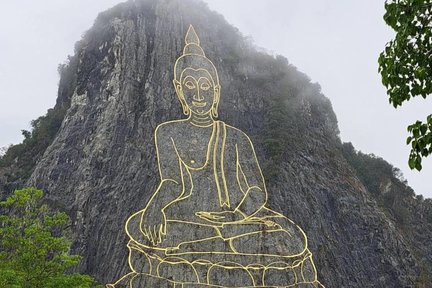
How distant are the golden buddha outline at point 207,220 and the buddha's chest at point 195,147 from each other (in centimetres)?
3

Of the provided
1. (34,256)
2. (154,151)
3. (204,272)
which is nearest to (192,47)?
(154,151)

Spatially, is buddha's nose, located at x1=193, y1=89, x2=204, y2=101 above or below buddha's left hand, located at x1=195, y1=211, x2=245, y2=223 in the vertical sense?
above

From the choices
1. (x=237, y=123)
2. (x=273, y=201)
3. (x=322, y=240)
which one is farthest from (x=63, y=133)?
(x=322, y=240)

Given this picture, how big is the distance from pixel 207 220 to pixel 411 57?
9.84 metres

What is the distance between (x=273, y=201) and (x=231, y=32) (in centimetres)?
962

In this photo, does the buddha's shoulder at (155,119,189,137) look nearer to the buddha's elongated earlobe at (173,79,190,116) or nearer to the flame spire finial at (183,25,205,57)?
the buddha's elongated earlobe at (173,79,190,116)

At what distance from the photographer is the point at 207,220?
12711 mm

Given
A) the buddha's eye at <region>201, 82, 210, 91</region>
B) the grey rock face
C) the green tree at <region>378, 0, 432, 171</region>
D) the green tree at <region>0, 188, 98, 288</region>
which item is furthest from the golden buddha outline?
the green tree at <region>378, 0, 432, 171</region>

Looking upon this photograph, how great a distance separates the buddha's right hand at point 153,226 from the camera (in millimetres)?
11742

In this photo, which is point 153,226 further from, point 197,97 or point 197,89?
point 197,89

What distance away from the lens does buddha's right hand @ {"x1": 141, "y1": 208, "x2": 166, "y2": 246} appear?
1174 cm

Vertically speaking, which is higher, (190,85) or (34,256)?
(190,85)

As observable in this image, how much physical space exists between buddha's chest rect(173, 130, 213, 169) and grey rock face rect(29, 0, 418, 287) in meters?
1.76

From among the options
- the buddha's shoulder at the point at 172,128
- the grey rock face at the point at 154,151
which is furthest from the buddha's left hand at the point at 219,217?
the buddha's shoulder at the point at 172,128
